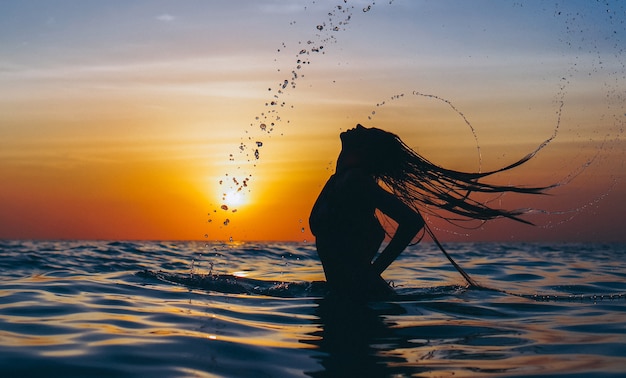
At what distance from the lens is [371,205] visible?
23.2 ft

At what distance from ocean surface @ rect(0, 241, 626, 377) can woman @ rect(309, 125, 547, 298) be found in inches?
16.5

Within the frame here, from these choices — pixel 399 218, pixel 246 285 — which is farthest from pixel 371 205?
pixel 246 285

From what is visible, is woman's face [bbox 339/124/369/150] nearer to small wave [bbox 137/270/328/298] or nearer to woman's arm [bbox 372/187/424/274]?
woman's arm [bbox 372/187/424/274]

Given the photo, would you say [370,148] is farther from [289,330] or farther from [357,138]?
[289,330]

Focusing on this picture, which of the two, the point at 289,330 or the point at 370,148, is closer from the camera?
the point at 289,330

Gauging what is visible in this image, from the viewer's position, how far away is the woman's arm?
6914 mm

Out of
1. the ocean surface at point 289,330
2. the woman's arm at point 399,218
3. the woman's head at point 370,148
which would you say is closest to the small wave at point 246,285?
the ocean surface at point 289,330

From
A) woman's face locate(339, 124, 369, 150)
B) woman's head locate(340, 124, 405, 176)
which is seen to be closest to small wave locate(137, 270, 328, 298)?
woman's head locate(340, 124, 405, 176)

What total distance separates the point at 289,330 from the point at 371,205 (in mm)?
1613

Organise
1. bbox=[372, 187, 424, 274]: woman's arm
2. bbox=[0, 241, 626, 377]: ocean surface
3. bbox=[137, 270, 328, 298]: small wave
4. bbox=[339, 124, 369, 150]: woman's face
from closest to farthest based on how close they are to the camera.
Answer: bbox=[0, 241, 626, 377]: ocean surface
bbox=[372, 187, 424, 274]: woman's arm
bbox=[339, 124, 369, 150]: woman's face
bbox=[137, 270, 328, 298]: small wave

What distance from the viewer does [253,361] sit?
4.93 meters

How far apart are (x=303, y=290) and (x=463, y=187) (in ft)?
7.94

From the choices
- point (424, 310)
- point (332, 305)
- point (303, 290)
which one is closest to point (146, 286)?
point (303, 290)

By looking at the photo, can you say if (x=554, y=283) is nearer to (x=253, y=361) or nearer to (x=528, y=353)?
(x=528, y=353)
